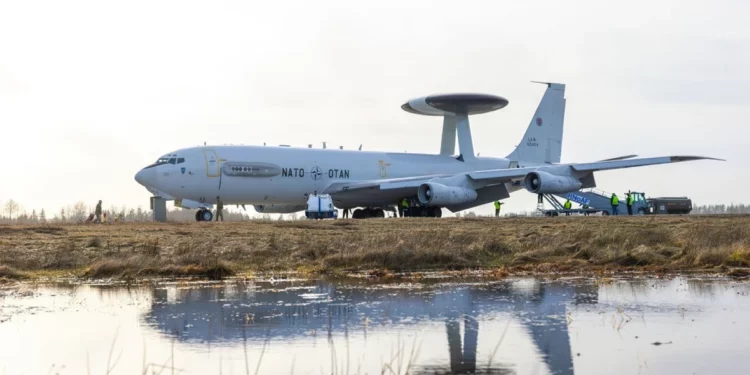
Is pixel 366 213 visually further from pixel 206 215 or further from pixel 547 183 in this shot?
pixel 206 215

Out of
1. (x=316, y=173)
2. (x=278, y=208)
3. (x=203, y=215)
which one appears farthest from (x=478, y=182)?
(x=203, y=215)

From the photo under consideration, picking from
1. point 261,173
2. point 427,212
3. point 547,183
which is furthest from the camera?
point 427,212

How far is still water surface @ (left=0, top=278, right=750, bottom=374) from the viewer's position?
9.10 m

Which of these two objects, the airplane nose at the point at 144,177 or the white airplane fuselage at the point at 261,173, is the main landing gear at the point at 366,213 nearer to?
the white airplane fuselage at the point at 261,173

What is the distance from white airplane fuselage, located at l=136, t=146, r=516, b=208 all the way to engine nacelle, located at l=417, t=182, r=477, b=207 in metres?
3.84

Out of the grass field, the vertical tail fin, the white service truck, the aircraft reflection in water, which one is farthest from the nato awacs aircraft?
the aircraft reflection in water

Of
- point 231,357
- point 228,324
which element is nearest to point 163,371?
point 231,357

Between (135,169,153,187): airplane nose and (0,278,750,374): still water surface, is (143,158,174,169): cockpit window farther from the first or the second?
(0,278,750,374): still water surface

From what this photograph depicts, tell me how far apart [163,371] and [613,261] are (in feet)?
43.5

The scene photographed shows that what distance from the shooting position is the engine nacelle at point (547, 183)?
156ft

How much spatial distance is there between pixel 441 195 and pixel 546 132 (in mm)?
15681

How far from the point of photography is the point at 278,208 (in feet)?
170

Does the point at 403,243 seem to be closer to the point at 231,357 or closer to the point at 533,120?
the point at 231,357

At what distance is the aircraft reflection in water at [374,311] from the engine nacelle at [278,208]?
34.3 meters
